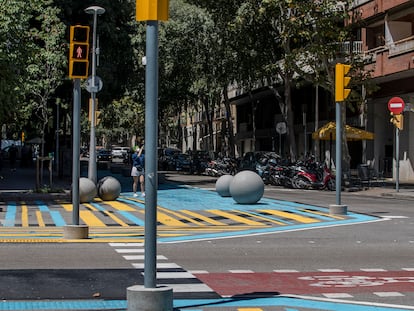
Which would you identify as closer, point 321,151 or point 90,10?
point 90,10

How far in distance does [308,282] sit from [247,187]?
40.8 ft

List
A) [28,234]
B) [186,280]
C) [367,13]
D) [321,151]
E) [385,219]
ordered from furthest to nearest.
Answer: [321,151] < [367,13] < [385,219] < [28,234] < [186,280]

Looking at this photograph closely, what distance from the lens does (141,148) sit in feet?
83.0

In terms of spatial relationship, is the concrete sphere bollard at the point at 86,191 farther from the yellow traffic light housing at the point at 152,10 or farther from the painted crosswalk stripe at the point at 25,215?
the yellow traffic light housing at the point at 152,10

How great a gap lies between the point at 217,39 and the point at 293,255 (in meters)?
33.1

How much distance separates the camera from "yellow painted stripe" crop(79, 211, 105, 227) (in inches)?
677

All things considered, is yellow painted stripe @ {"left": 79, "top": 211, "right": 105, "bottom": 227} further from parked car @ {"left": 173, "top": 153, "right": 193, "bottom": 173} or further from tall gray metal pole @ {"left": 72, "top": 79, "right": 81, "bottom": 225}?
parked car @ {"left": 173, "top": 153, "right": 193, "bottom": 173}

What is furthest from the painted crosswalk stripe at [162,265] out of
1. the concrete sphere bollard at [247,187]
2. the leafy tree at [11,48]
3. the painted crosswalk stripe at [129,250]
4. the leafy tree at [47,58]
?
the leafy tree at [47,58]

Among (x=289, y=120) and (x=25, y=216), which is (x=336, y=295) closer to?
(x=25, y=216)

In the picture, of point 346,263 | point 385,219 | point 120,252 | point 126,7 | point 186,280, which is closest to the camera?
point 186,280

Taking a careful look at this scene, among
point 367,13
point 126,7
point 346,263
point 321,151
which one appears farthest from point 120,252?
point 321,151

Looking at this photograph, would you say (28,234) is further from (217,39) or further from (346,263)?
(217,39)

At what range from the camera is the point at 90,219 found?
60.1 ft

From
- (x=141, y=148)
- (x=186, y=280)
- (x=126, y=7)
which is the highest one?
(x=126, y=7)
